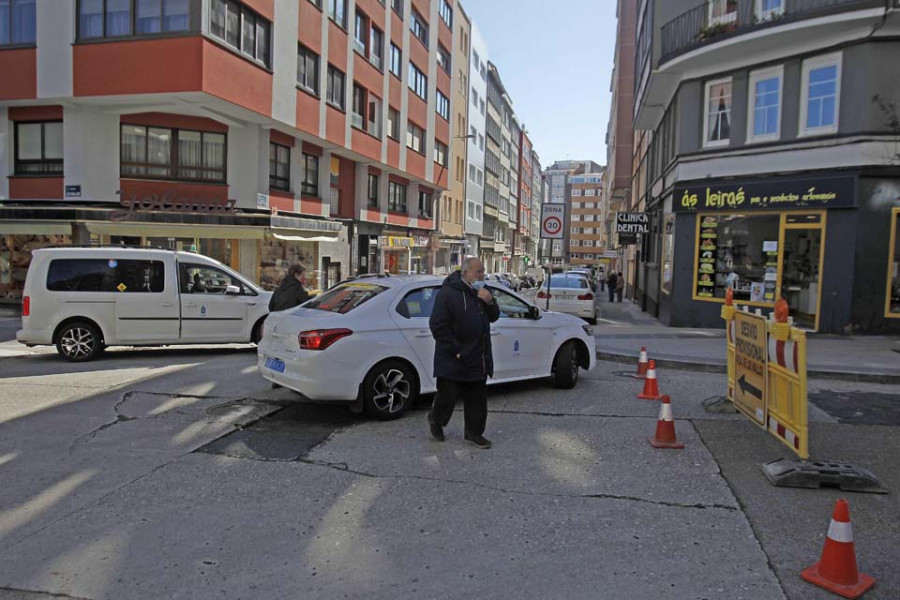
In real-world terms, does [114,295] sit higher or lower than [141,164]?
lower

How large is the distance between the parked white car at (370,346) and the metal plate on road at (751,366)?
2.40 metres

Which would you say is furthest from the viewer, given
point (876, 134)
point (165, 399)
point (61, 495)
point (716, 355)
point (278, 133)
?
point (278, 133)

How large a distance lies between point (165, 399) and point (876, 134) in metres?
14.3

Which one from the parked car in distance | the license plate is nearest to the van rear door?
the license plate

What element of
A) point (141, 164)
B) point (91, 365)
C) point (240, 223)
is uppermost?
point (141, 164)

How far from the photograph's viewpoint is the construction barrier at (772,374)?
17.5 ft

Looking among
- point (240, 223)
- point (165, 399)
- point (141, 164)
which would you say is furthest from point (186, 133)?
point (165, 399)

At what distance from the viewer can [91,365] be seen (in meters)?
10.2

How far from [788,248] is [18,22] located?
20.9 meters

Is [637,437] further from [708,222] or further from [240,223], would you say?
[240,223]

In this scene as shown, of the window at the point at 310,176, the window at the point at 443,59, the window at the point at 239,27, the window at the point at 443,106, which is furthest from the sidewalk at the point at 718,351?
the window at the point at 443,59

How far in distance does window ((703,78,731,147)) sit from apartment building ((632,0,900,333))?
35 millimetres

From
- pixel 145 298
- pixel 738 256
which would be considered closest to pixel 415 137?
pixel 738 256

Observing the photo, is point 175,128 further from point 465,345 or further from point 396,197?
point 465,345
